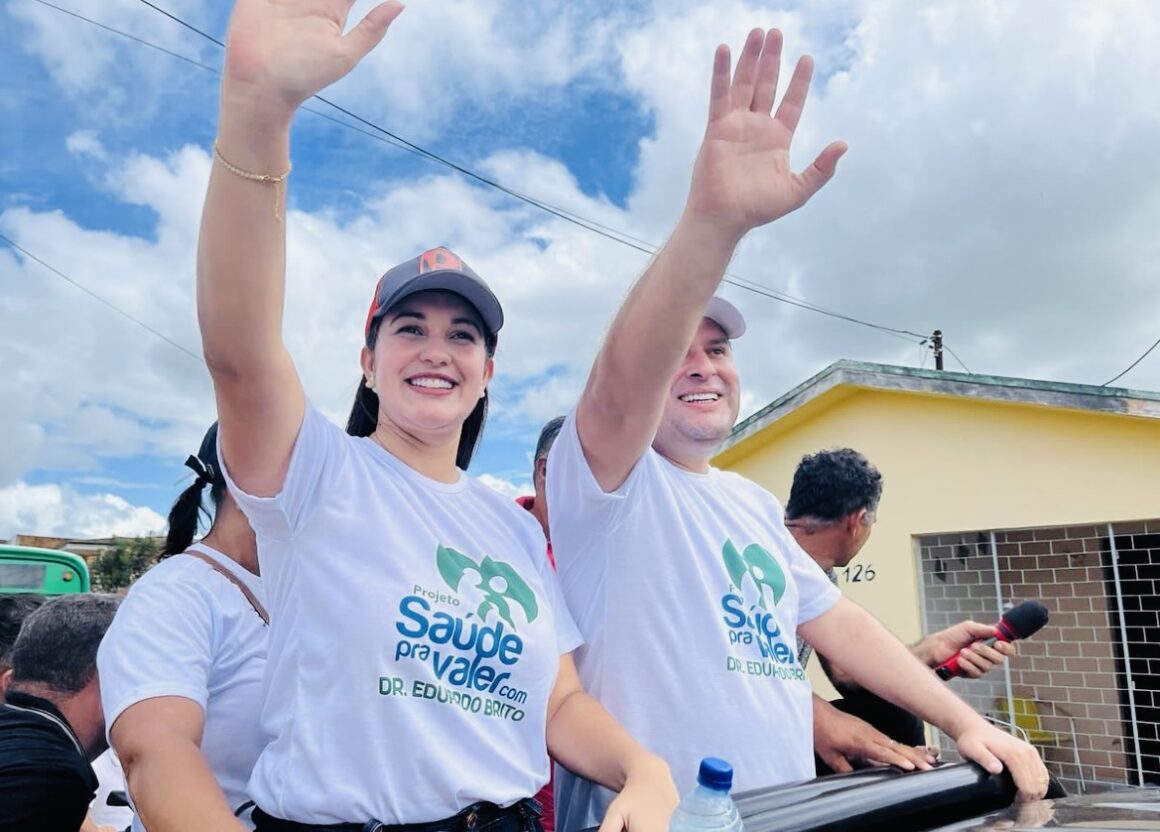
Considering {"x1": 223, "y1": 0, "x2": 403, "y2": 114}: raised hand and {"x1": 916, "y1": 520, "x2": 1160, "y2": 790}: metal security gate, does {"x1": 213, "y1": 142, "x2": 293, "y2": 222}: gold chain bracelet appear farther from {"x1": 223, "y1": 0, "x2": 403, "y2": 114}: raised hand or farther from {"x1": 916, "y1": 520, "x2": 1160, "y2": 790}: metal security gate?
{"x1": 916, "y1": 520, "x2": 1160, "y2": 790}: metal security gate

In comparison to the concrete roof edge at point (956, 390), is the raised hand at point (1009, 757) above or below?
below

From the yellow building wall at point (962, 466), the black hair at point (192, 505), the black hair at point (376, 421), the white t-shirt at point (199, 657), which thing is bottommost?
the white t-shirt at point (199, 657)

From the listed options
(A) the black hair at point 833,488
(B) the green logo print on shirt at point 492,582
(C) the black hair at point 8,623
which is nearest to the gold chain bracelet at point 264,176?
(B) the green logo print on shirt at point 492,582

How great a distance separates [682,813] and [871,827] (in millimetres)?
343

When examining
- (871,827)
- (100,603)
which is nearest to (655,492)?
(871,827)

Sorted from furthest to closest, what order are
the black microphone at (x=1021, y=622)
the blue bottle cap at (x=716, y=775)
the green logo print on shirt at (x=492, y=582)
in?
the black microphone at (x=1021, y=622) < the green logo print on shirt at (x=492, y=582) < the blue bottle cap at (x=716, y=775)

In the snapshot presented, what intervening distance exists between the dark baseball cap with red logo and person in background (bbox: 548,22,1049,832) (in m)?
0.26

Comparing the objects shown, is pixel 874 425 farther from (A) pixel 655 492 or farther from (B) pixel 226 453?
(B) pixel 226 453

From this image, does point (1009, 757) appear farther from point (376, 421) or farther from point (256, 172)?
point (256, 172)

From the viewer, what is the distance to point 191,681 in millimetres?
1599

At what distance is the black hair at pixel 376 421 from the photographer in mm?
1937

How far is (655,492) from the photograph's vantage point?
1869 millimetres

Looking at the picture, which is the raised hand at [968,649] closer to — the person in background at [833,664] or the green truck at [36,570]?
the person in background at [833,664]

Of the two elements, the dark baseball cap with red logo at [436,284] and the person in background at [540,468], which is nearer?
the dark baseball cap with red logo at [436,284]
